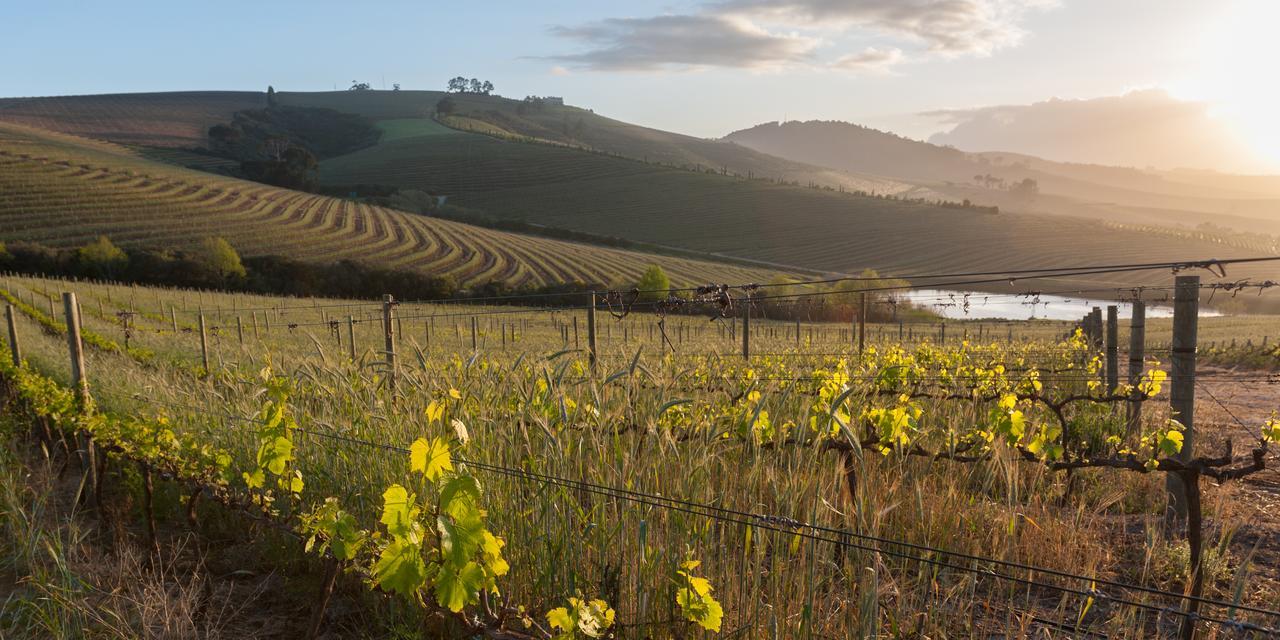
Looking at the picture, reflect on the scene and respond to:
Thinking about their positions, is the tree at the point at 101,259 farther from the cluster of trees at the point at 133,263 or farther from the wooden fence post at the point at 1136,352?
the wooden fence post at the point at 1136,352

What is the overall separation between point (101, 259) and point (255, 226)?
1110cm

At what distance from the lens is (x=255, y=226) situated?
50031 millimetres

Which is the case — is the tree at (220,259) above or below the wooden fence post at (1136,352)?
below

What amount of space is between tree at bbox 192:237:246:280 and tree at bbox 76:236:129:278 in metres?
3.60

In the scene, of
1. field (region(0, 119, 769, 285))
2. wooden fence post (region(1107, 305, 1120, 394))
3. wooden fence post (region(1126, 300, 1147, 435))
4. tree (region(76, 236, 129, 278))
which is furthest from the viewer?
field (region(0, 119, 769, 285))

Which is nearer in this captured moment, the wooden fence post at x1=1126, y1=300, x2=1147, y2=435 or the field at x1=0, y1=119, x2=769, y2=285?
the wooden fence post at x1=1126, y1=300, x2=1147, y2=435

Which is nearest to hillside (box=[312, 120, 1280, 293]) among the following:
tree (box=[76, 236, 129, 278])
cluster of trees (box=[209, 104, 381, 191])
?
cluster of trees (box=[209, 104, 381, 191])

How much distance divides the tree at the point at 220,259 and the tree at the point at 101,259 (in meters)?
3.60

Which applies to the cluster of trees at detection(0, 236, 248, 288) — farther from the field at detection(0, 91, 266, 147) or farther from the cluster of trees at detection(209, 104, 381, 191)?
the field at detection(0, 91, 266, 147)

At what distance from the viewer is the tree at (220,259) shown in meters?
41.2

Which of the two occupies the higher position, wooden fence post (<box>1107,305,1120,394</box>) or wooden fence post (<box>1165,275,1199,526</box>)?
wooden fence post (<box>1165,275,1199,526</box>)

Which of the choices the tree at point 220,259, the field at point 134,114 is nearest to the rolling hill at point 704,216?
the field at point 134,114

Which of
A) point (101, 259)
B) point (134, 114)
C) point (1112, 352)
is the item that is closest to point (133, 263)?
point (101, 259)

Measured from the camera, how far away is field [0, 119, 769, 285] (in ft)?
148
